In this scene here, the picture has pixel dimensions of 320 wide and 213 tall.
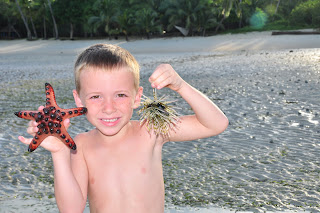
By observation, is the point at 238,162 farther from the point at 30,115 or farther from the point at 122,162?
the point at 30,115

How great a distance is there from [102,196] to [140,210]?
289 mm

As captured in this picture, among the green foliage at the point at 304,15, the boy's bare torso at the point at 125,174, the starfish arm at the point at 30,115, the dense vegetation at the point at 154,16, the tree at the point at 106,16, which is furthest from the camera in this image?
the tree at the point at 106,16

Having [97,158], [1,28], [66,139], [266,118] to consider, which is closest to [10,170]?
[97,158]

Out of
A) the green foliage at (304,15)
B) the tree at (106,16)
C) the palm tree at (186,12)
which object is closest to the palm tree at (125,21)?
the tree at (106,16)

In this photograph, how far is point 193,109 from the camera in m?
3.04

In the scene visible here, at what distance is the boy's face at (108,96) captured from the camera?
2887mm

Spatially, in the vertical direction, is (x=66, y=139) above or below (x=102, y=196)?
above

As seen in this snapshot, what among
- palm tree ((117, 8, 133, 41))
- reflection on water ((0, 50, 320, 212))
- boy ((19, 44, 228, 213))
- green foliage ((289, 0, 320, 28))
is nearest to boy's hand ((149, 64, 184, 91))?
boy ((19, 44, 228, 213))

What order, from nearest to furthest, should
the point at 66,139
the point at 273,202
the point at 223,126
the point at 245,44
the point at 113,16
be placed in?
the point at 66,139
the point at 223,126
the point at 273,202
the point at 245,44
the point at 113,16

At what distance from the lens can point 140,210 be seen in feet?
10.5

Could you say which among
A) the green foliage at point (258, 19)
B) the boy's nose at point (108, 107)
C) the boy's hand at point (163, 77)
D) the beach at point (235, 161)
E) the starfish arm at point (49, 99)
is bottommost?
the beach at point (235, 161)

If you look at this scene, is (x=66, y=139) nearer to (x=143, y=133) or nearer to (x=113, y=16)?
(x=143, y=133)

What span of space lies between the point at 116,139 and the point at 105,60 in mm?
655

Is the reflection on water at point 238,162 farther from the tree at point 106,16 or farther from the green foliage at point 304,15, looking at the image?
the tree at point 106,16
